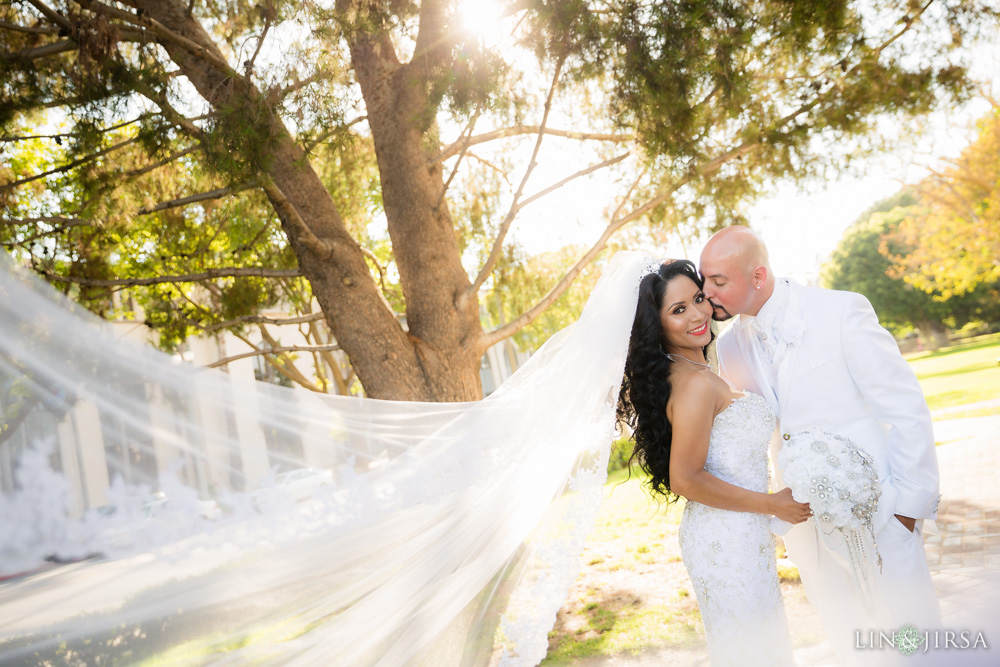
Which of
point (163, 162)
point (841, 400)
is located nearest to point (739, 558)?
point (841, 400)

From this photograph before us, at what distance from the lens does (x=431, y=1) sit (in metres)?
4.23

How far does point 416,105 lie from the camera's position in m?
5.17

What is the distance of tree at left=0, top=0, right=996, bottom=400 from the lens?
4.02 meters

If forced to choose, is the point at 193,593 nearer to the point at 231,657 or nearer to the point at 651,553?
the point at 231,657

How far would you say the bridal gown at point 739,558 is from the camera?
8.73 ft

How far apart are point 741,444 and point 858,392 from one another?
1.76 ft

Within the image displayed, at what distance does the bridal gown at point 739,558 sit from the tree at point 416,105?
2367 mm

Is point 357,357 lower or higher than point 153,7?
lower

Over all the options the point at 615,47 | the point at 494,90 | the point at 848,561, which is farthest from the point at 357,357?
the point at 848,561

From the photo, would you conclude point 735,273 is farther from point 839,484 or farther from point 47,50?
point 47,50

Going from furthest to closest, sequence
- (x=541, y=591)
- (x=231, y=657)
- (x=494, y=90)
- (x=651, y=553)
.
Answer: (x=651, y=553), (x=494, y=90), (x=541, y=591), (x=231, y=657)

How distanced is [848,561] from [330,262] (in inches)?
138

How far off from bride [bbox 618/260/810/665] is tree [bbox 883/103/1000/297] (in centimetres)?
1789

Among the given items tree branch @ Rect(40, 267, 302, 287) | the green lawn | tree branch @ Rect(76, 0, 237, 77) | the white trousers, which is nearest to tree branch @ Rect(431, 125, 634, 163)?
tree branch @ Rect(40, 267, 302, 287)
